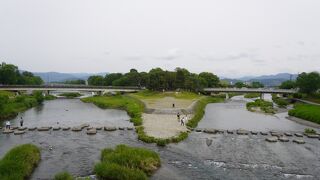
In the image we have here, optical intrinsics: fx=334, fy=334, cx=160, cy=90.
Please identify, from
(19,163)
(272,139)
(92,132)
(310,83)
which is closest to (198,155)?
(272,139)

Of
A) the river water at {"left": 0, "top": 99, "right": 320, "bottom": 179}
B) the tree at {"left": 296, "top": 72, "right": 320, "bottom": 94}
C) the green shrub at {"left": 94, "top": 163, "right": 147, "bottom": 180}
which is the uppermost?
the tree at {"left": 296, "top": 72, "right": 320, "bottom": 94}

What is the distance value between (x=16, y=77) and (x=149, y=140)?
107249 millimetres

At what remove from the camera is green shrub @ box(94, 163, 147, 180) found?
23.5m

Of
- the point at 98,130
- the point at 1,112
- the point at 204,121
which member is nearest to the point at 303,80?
the point at 204,121

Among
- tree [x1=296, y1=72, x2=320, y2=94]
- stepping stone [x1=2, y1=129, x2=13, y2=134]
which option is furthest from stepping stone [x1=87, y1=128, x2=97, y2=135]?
tree [x1=296, y1=72, x2=320, y2=94]

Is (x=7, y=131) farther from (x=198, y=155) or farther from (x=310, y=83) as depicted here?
(x=310, y=83)

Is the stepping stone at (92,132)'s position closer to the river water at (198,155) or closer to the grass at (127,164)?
the river water at (198,155)

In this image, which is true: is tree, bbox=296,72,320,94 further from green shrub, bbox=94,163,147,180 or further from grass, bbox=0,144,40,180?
grass, bbox=0,144,40,180

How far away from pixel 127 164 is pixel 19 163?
26.8 feet

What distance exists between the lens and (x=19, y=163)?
83.2 feet

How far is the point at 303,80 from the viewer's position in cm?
10069

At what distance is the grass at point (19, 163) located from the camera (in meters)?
23.5

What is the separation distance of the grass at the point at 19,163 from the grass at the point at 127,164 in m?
5.37

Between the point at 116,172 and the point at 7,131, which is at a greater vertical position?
the point at 7,131
